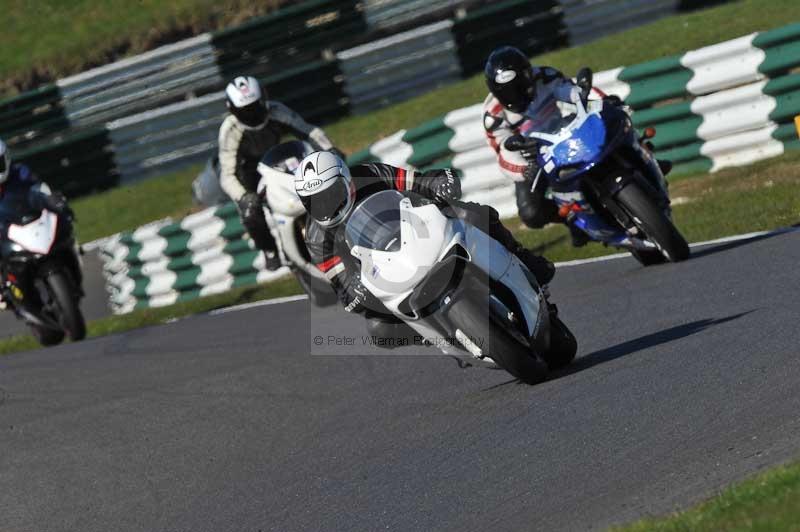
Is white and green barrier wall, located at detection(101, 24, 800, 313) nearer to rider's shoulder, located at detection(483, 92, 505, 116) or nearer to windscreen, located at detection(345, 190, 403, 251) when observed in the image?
rider's shoulder, located at detection(483, 92, 505, 116)

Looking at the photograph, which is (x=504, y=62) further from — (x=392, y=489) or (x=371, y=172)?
(x=392, y=489)

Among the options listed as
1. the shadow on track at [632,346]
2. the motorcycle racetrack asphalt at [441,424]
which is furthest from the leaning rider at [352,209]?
the motorcycle racetrack asphalt at [441,424]

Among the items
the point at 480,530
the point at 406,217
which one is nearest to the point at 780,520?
the point at 480,530

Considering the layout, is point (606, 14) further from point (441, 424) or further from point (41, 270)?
point (441, 424)

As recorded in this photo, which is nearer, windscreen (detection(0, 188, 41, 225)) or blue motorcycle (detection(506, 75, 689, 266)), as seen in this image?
blue motorcycle (detection(506, 75, 689, 266))

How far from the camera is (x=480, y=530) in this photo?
5.47m

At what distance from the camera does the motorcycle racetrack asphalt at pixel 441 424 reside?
18.9 ft

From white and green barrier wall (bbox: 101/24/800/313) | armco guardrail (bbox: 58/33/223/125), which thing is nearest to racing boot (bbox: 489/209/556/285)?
white and green barrier wall (bbox: 101/24/800/313)

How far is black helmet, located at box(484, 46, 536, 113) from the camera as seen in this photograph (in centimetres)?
1041

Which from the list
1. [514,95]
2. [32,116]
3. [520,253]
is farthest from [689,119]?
[32,116]

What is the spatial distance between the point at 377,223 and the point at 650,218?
9.10ft

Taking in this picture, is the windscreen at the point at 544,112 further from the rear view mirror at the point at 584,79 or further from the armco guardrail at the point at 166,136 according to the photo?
the armco guardrail at the point at 166,136

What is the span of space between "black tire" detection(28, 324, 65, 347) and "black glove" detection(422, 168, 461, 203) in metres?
7.14

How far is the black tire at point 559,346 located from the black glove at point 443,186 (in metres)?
0.82
